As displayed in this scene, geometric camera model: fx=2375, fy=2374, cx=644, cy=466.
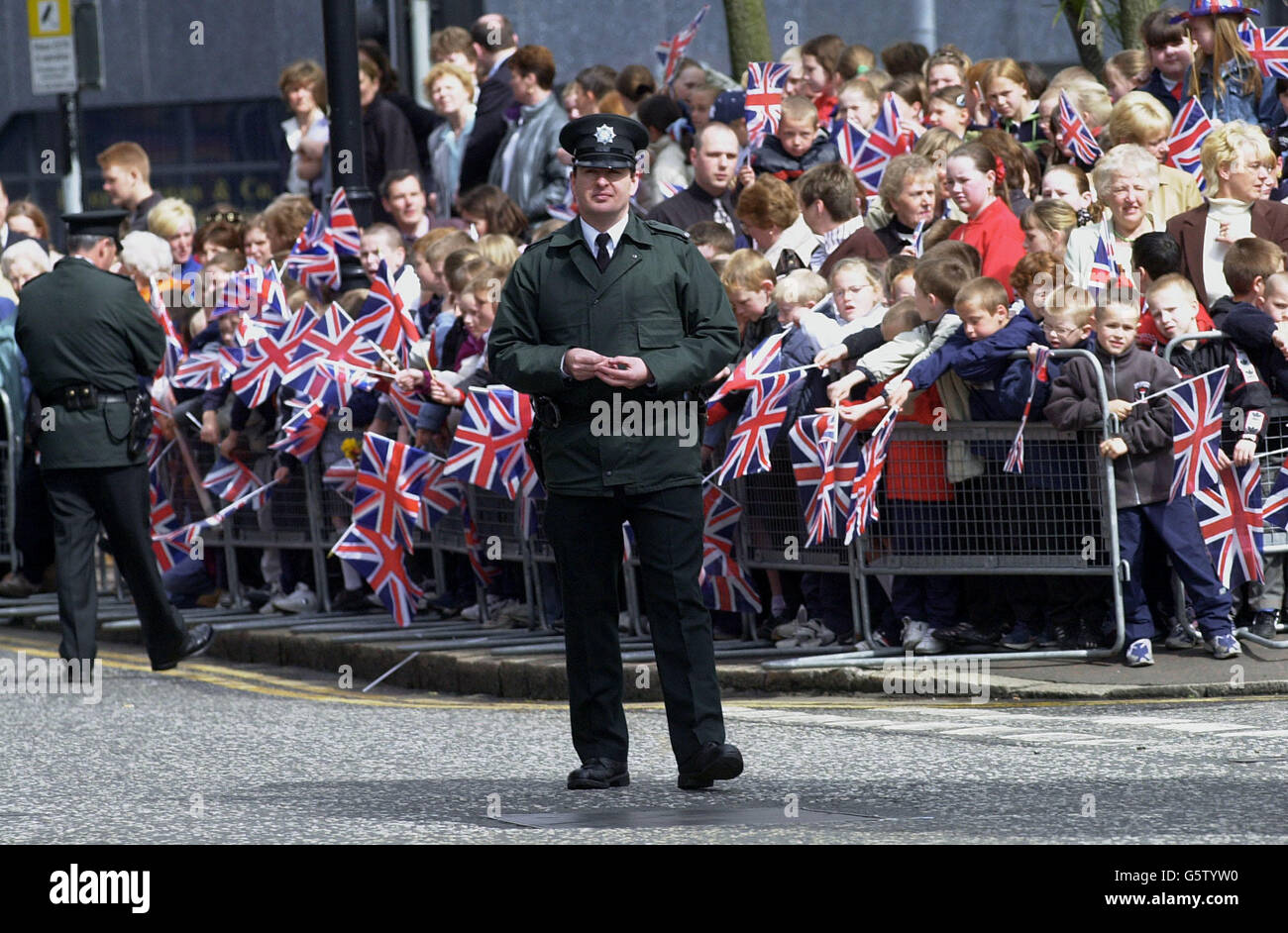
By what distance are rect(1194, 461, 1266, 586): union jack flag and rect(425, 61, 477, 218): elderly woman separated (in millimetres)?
6699

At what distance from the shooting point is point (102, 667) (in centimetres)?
1272

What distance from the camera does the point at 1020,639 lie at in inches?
410

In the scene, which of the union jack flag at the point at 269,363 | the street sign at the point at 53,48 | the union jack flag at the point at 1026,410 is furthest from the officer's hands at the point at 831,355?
the street sign at the point at 53,48

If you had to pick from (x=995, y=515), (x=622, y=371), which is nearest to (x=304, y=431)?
(x=995, y=515)

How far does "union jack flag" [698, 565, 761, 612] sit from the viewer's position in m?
11.1

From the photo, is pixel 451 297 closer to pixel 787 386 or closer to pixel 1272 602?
pixel 787 386

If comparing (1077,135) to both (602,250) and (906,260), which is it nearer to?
(906,260)

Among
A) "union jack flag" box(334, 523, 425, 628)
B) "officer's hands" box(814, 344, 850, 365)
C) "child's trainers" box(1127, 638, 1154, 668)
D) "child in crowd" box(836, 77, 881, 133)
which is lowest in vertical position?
"child's trainers" box(1127, 638, 1154, 668)

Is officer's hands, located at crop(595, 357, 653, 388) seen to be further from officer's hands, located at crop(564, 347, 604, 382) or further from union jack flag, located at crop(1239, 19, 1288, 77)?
union jack flag, located at crop(1239, 19, 1288, 77)

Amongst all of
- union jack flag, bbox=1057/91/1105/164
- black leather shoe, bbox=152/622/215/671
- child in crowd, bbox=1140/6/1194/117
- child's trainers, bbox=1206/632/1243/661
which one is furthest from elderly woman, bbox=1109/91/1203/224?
black leather shoe, bbox=152/622/215/671

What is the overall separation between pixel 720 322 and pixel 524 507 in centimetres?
386

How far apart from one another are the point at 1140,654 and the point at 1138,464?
2.63 ft
